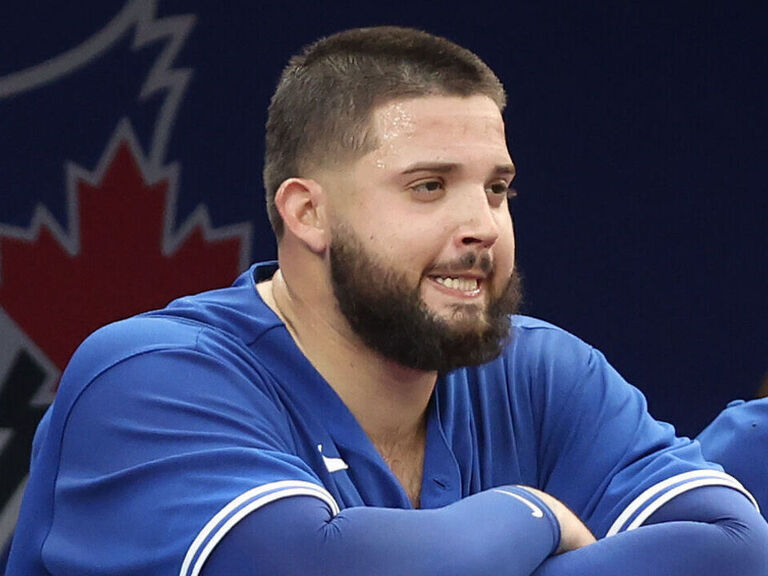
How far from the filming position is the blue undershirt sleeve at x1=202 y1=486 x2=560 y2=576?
66.1 inches

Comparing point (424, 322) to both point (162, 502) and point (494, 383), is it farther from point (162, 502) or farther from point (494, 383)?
point (162, 502)

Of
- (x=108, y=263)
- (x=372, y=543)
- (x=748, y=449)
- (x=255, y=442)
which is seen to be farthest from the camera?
(x=108, y=263)

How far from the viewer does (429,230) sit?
193 cm

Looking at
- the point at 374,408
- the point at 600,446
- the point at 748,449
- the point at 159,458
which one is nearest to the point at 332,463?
the point at 374,408

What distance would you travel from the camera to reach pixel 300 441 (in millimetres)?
1962

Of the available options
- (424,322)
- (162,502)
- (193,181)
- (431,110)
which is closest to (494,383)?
(424,322)

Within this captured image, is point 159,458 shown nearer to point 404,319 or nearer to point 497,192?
point 404,319

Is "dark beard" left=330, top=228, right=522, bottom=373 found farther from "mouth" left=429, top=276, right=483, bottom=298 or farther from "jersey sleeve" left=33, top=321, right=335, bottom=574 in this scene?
"jersey sleeve" left=33, top=321, right=335, bottom=574

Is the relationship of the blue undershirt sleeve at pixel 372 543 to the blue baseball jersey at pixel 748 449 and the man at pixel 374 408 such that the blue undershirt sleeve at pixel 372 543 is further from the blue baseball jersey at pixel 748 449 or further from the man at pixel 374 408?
the blue baseball jersey at pixel 748 449

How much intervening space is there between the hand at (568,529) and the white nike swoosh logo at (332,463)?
24cm

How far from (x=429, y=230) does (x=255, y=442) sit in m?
0.34

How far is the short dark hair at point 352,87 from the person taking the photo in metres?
1.99

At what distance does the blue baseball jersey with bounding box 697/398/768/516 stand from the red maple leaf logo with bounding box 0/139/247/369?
1.39 meters

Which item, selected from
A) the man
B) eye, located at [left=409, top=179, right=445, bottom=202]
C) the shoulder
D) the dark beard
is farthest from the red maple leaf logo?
eye, located at [left=409, top=179, right=445, bottom=202]
